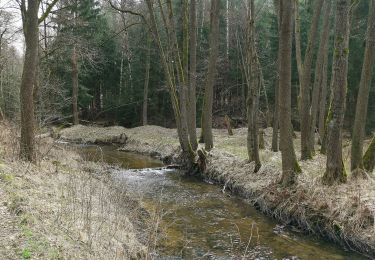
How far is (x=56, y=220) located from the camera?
563cm

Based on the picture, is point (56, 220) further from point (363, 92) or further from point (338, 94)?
point (363, 92)

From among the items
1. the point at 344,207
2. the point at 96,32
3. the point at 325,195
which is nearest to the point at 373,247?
the point at 344,207

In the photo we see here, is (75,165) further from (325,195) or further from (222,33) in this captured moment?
(222,33)

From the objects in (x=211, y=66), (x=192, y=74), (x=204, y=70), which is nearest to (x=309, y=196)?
(x=211, y=66)

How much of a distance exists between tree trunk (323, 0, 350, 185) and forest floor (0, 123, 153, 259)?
15.1 ft

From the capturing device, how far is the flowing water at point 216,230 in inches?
277

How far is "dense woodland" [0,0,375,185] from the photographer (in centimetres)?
952

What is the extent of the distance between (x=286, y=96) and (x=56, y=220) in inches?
262

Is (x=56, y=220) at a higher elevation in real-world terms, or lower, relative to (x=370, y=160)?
lower

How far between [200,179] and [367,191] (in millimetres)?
7167

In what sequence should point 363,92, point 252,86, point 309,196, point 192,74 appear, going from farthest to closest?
point 192,74
point 252,86
point 363,92
point 309,196

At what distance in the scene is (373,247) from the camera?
6781mm

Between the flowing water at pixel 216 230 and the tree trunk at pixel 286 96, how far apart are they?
139 centimetres

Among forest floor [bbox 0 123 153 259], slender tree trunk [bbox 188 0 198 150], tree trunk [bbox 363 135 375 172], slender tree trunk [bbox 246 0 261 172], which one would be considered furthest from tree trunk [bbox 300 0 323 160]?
forest floor [bbox 0 123 153 259]
